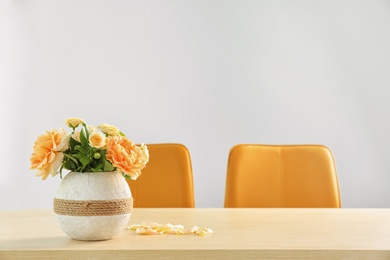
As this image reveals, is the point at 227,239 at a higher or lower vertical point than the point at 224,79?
lower

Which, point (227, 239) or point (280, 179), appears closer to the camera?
point (227, 239)

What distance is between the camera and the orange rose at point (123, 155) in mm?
1262

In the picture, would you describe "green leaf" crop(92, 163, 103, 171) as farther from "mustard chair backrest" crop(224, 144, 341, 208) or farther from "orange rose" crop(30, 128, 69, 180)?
"mustard chair backrest" crop(224, 144, 341, 208)

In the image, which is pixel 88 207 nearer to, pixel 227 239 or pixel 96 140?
pixel 96 140

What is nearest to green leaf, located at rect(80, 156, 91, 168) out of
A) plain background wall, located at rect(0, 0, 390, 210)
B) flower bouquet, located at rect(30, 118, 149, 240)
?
flower bouquet, located at rect(30, 118, 149, 240)

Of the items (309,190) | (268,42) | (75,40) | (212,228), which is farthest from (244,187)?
(75,40)

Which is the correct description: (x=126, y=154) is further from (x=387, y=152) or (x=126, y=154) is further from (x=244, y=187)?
(x=387, y=152)

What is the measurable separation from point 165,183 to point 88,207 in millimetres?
1032

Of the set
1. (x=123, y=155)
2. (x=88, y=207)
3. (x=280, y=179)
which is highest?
(x=123, y=155)

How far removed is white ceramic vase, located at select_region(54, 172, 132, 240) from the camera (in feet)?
4.11

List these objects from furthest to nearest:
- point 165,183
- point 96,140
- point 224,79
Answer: point 224,79 < point 165,183 < point 96,140

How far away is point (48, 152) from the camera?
49.6 inches

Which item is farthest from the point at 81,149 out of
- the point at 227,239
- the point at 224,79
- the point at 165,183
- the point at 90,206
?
the point at 224,79

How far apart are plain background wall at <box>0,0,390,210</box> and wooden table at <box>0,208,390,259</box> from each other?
1559 millimetres
